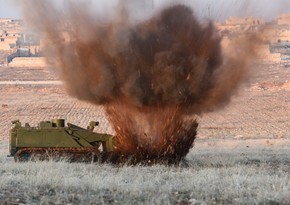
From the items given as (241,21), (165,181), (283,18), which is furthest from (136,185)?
(283,18)

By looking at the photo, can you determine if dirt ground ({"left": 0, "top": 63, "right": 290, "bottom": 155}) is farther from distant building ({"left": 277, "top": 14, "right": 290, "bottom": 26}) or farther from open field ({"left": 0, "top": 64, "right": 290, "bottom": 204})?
open field ({"left": 0, "top": 64, "right": 290, "bottom": 204})

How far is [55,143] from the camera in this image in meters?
14.2

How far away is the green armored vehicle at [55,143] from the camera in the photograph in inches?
557

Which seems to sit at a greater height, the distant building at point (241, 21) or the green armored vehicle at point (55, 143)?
the distant building at point (241, 21)

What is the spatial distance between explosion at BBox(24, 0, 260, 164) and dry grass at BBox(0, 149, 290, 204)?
1.16m

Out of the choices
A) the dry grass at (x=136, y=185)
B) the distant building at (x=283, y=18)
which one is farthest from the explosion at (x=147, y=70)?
the dry grass at (x=136, y=185)

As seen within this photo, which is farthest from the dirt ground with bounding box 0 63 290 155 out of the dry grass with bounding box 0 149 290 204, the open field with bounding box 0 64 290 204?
the dry grass with bounding box 0 149 290 204

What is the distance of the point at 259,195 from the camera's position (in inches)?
→ 330

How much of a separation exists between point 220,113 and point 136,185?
25632 mm

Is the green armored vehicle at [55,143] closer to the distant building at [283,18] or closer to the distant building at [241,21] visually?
the distant building at [241,21]

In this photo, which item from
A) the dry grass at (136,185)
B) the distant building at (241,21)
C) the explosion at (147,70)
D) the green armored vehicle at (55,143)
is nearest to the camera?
the dry grass at (136,185)

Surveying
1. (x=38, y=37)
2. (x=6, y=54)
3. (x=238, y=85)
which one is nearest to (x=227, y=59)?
(x=238, y=85)

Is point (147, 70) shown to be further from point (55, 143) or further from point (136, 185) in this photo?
point (136, 185)

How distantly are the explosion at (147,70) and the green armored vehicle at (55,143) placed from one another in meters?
0.53
